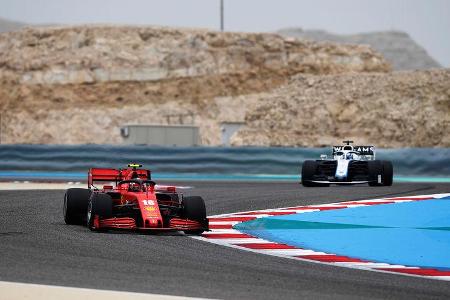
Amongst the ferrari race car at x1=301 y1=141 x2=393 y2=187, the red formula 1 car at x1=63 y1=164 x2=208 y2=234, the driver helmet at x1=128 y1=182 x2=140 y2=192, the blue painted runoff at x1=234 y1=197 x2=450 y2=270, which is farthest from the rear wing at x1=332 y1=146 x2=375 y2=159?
the driver helmet at x1=128 y1=182 x2=140 y2=192

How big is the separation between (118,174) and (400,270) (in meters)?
5.82

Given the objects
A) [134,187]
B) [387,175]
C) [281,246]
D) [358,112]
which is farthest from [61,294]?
[358,112]

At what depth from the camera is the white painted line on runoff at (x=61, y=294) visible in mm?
7598

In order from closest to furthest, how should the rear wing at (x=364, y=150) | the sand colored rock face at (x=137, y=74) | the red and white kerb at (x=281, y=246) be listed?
the red and white kerb at (x=281, y=246), the rear wing at (x=364, y=150), the sand colored rock face at (x=137, y=74)

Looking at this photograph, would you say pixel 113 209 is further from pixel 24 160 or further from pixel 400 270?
pixel 24 160

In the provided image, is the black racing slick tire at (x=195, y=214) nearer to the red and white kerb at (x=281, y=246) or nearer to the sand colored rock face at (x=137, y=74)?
the red and white kerb at (x=281, y=246)

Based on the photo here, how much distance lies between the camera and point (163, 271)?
920 cm

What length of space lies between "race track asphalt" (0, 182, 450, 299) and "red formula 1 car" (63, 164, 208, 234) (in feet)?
0.61

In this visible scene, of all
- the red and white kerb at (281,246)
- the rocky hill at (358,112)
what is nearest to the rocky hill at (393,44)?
the rocky hill at (358,112)

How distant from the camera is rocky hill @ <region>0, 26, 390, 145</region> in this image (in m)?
56.5

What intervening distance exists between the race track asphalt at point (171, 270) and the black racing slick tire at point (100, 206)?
0.82 ft

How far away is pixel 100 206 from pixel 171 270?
3573 millimetres

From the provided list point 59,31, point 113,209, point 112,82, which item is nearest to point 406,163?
point 113,209

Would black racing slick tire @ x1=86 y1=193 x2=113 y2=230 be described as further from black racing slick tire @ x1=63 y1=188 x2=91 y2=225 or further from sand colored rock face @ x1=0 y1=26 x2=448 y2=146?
sand colored rock face @ x1=0 y1=26 x2=448 y2=146
